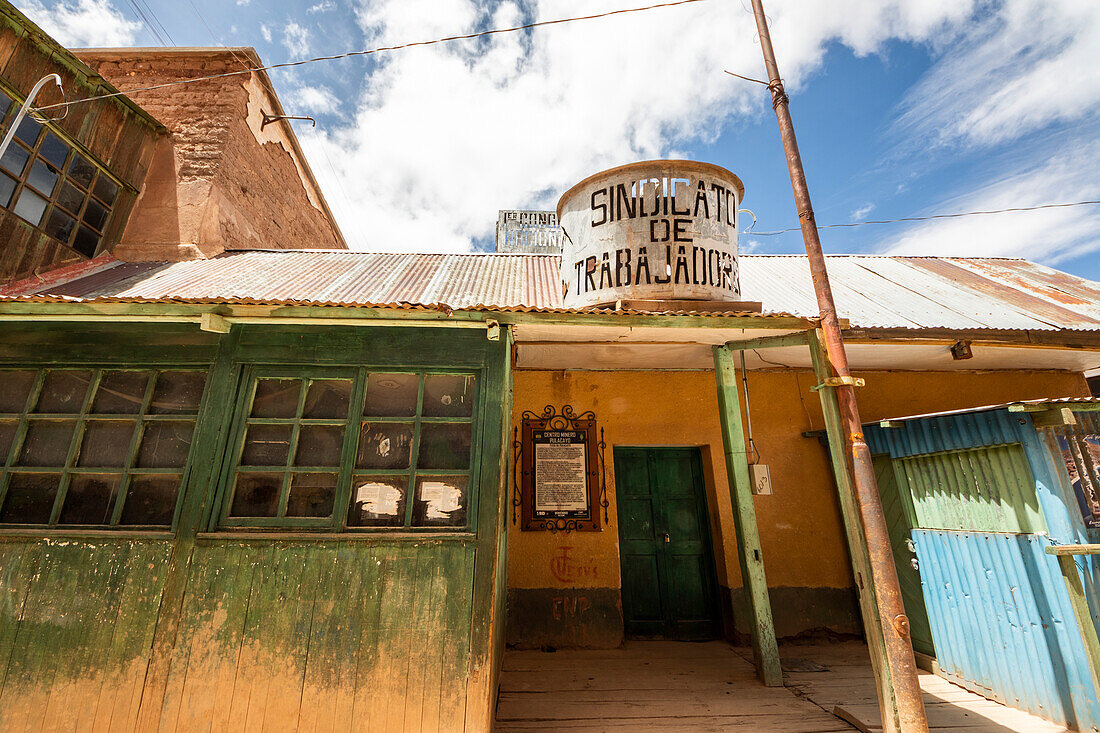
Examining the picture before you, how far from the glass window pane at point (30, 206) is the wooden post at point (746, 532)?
318 inches

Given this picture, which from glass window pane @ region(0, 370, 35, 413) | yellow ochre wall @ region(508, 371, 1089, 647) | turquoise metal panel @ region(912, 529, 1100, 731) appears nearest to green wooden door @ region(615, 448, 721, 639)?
yellow ochre wall @ region(508, 371, 1089, 647)

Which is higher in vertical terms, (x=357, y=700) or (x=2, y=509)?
(x=2, y=509)

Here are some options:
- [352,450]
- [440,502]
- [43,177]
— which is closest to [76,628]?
[352,450]

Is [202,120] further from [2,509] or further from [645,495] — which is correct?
[645,495]

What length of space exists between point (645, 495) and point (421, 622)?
3664 mm

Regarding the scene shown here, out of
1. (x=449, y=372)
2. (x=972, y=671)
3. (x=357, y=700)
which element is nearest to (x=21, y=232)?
(x=449, y=372)

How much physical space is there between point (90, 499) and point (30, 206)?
428cm

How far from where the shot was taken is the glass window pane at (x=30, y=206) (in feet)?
18.3

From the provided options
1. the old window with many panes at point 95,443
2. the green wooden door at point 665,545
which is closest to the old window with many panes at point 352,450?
the old window with many panes at point 95,443

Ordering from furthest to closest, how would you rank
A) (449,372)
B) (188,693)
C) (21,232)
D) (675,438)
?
(675,438) → (21,232) → (449,372) → (188,693)

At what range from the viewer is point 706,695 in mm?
4379

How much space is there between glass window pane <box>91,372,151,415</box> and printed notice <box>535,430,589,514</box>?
4049mm

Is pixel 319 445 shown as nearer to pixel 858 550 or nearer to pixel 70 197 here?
pixel 858 550

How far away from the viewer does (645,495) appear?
6.48 meters
